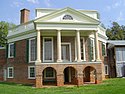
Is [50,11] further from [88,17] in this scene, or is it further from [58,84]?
[58,84]

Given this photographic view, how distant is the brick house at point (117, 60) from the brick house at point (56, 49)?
438cm

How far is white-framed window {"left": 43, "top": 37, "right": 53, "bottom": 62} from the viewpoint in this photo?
83.0 ft

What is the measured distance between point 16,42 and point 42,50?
5164 mm

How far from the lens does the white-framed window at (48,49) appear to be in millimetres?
25312

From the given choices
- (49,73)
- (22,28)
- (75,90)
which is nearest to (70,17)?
(49,73)

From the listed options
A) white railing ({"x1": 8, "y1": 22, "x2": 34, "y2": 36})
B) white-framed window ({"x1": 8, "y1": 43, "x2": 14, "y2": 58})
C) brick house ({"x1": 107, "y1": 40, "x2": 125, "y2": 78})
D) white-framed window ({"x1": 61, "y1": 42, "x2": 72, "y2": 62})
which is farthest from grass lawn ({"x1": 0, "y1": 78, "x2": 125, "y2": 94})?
brick house ({"x1": 107, "y1": 40, "x2": 125, "y2": 78})

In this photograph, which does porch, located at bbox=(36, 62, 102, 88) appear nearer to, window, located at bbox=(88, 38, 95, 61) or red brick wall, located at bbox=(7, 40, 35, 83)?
window, located at bbox=(88, 38, 95, 61)

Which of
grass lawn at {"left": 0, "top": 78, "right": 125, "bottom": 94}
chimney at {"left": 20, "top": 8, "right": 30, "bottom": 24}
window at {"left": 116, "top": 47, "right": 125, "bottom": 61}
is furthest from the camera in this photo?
window at {"left": 116, "top": 47, "right": 125, "bottom": 61}

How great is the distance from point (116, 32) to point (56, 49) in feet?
107

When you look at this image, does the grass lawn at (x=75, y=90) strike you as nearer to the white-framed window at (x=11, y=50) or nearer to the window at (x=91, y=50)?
the window at (x=91, y=50)

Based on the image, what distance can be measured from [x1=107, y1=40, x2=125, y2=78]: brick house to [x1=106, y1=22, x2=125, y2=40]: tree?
18.4 m

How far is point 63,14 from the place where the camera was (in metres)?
23.6

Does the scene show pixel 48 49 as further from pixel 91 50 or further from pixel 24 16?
pixel 24 16

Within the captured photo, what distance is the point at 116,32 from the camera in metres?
54.7
